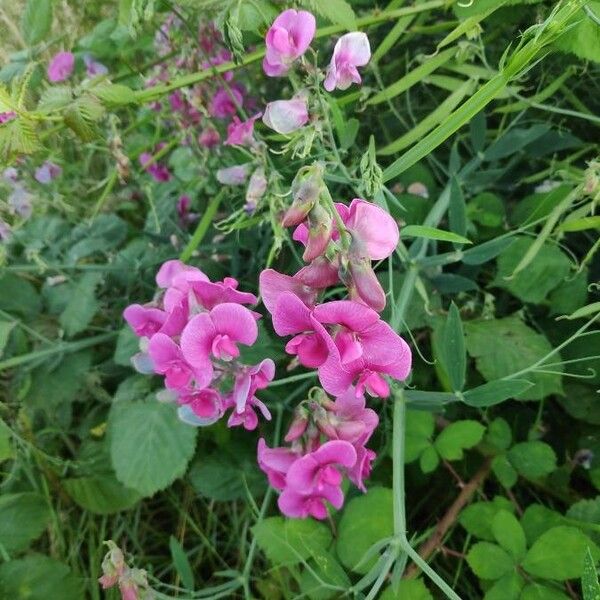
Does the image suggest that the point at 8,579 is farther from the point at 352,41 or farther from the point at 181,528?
the point at 352,41

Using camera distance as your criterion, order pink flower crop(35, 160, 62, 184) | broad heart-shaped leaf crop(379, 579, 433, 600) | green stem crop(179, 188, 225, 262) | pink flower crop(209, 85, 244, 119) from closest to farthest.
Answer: broad heart-shaped leaf crop(379, 579, 433, 600)
green stem crop(179, 188, 225, 262)
pink flower crop(209, 85, 244, 119)
pink flower crop(35, 160, 62, 184)

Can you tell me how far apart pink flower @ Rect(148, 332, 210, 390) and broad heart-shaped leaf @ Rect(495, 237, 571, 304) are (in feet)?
1.76

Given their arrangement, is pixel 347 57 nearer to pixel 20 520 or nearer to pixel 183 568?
pixel 183 568

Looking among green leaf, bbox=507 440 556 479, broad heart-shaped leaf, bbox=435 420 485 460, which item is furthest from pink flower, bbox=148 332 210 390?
green leaf, bbox=507 440 556 479

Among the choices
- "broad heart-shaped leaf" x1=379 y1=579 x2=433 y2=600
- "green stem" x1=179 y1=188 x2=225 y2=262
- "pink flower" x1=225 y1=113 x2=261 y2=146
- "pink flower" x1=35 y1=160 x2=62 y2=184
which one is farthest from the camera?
"pink flower" x1=35 y1=160 x2=62 y2=184

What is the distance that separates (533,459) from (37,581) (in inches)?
30.1

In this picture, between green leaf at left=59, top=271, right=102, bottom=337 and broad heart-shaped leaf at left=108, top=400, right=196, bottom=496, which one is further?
green leaf at left=59, top=271, right=102, bottom=337

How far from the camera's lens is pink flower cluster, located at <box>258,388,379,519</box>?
0.76 meters

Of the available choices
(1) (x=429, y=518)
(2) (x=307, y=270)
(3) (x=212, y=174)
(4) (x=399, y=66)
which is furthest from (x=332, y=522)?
(4) (x=399, y=66)

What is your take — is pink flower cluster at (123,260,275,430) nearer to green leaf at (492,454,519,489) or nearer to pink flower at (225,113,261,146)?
pink flower at (225,113,261,146)

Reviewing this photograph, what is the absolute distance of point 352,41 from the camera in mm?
802

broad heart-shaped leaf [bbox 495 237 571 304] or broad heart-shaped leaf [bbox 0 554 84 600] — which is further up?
broad heart-shaped leaf [bbox 495 237 571 304]

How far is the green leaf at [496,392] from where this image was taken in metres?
0.77

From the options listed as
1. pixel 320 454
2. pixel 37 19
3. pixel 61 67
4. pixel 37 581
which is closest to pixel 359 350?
pixel 320 454
